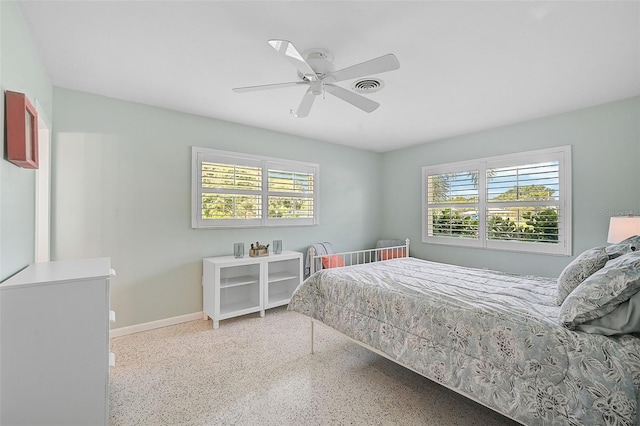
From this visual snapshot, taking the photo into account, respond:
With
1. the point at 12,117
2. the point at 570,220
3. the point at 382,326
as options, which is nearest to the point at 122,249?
the point at 12,117

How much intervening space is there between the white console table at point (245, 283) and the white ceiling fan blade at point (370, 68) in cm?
234

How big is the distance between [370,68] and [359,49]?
1.19 ft

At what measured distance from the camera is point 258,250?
3643 mm

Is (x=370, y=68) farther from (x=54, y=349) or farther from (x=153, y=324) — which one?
(x=153, y=324)

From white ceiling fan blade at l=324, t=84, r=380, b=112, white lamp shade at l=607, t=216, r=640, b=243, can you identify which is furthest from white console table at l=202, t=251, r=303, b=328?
white lamp shade at l=607, t=216, r=640, b=243

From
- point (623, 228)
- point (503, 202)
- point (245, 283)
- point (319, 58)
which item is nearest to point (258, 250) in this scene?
point (245, 283)

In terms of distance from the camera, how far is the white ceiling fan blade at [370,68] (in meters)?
1.72

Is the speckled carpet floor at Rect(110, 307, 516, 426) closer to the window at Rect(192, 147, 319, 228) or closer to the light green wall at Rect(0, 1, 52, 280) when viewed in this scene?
the light green wall at Rect(0, 1, 52, 280)

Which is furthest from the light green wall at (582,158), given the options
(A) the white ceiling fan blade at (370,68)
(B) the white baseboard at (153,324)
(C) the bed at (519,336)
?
(B) the white baseboard at (153,324)

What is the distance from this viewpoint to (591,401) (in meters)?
1.19

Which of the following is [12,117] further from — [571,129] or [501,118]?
[571,129]

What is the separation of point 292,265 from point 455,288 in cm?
235

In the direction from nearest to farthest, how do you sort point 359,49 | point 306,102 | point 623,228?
point 359,49, point 306,102, point 623,228

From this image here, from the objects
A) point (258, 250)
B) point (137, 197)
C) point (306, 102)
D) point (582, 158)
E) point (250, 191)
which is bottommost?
point (258, 250)
